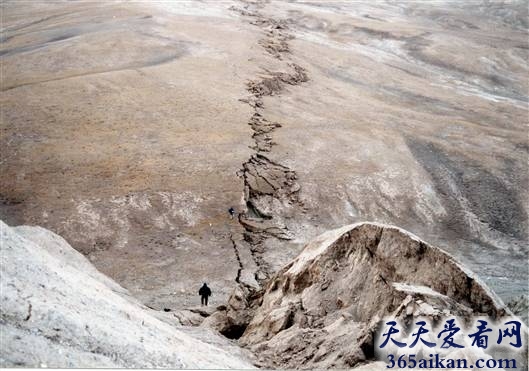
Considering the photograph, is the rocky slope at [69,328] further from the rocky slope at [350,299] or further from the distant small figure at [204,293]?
the distant small figure at [204,293]

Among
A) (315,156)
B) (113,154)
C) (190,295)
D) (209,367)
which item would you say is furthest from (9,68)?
(209,367)

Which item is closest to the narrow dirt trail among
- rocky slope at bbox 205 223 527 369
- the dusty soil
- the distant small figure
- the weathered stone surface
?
the dusty soil

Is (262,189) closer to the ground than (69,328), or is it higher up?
closer to the ground

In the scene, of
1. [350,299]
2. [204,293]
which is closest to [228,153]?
[204,293]

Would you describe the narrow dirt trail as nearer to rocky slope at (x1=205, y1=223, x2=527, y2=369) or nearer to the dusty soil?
the dusty soil

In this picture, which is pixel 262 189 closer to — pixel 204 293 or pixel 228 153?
pixel 228 153

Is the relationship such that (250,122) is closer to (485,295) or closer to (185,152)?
(185,152)
